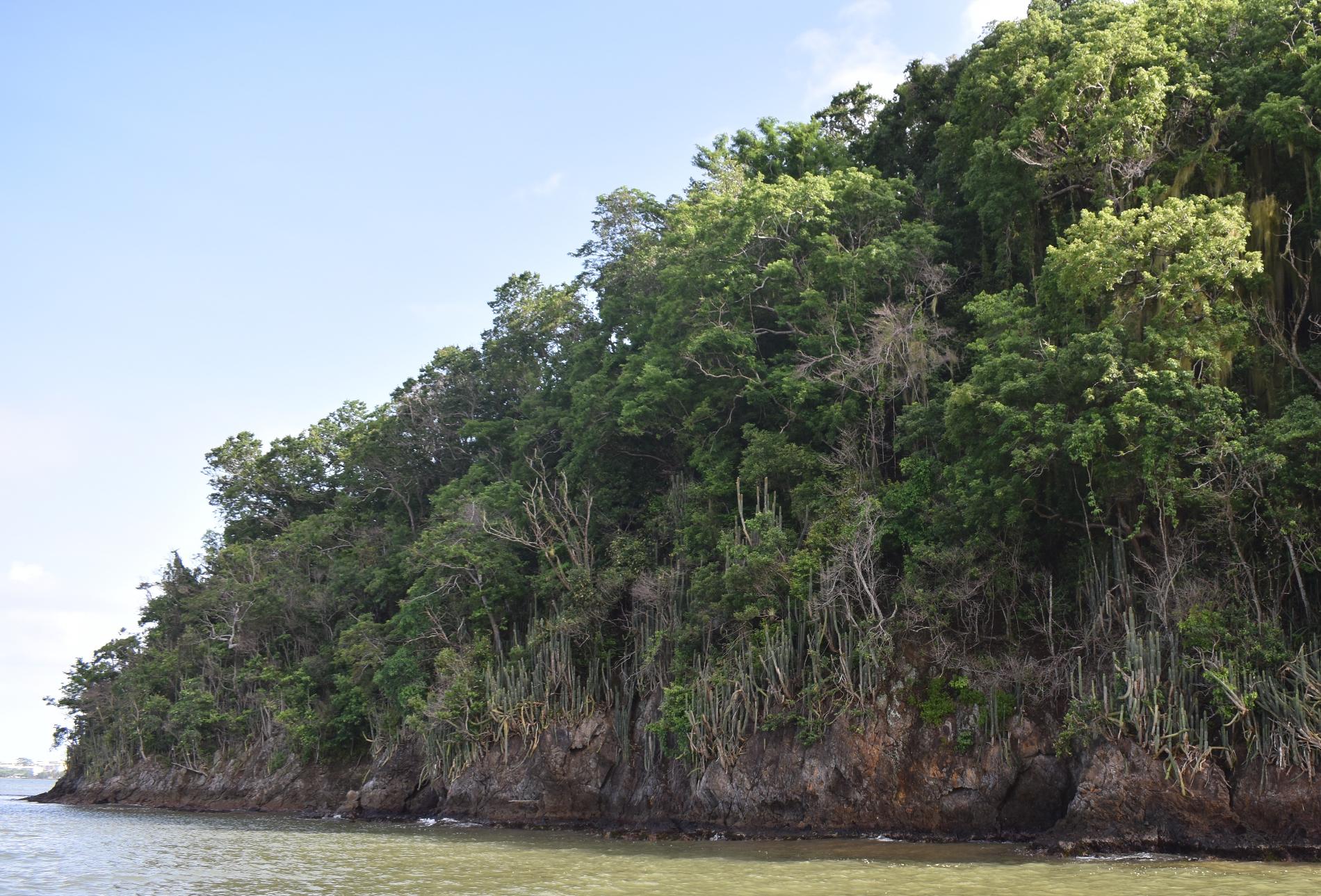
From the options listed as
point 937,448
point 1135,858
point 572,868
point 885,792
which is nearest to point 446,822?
point 885,792

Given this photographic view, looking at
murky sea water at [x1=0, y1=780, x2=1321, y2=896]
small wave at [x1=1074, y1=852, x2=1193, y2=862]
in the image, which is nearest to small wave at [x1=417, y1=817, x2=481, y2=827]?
murky sea water at [x1=0, y1=780, x2=1321, y2=896]

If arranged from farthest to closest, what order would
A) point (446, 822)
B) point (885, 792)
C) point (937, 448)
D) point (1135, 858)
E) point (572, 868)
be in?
point (446, 822) < point (937, 448) < point (885, 792) < point (572, 868) < point (1135, 858)

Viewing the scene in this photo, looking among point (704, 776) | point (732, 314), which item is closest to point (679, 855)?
point (704, 776)

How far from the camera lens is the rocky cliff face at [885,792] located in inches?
675

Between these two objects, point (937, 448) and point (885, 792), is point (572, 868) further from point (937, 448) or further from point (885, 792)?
point (937, 448)

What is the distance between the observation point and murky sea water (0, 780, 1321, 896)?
45.3 ft

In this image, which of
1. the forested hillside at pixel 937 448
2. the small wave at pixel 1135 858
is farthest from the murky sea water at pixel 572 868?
the forested hillside at pixel 937 448

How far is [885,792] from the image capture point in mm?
21281

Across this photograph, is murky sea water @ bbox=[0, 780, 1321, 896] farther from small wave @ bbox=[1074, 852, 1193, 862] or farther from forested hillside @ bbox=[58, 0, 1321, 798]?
forested hillside @ bbox=[58, 0, 1321, 798]

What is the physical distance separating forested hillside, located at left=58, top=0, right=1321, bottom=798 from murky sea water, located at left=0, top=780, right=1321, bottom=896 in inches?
128

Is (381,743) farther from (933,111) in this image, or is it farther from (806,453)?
(933,111)

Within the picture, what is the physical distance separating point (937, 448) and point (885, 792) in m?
7.27

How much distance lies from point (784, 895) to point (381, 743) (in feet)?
77.0

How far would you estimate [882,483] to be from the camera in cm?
2486
